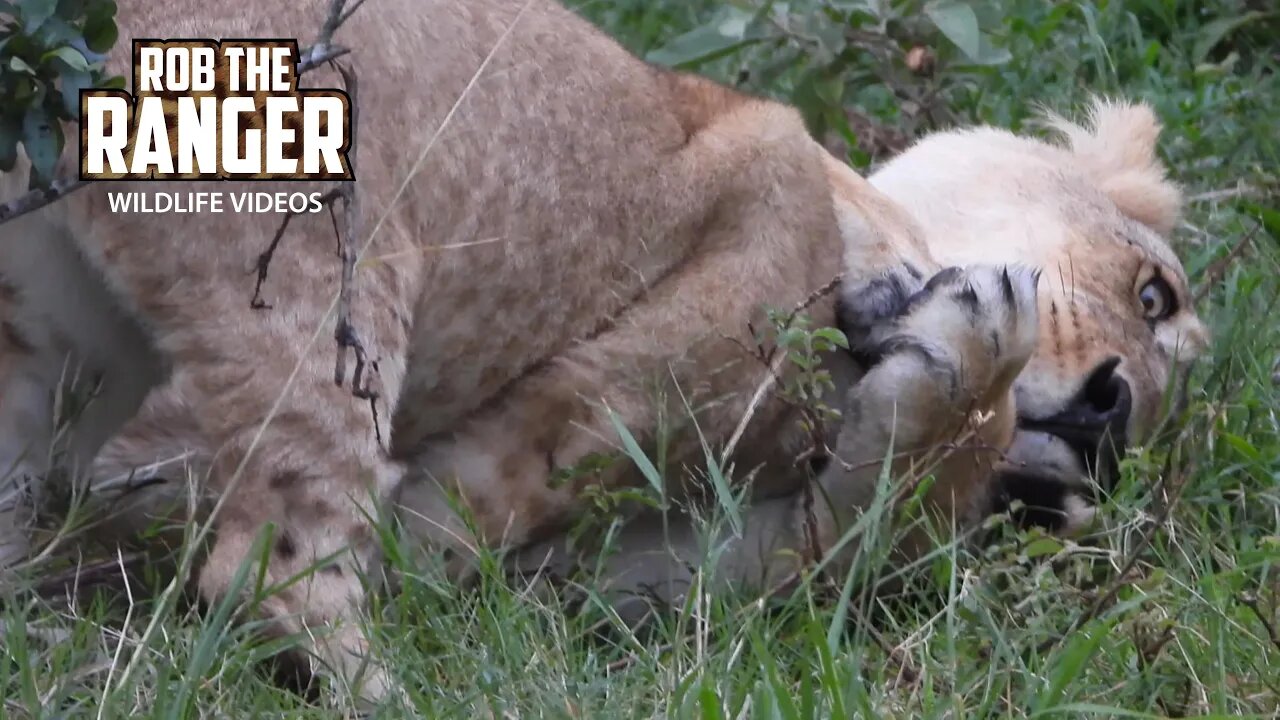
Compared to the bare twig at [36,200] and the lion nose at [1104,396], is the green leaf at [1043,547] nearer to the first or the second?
the lion nose at [1104,396]

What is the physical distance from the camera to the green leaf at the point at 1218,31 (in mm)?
4867

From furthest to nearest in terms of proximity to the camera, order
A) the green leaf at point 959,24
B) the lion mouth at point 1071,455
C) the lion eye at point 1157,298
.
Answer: the green leaf at point 959,24 < the lion eye at point 1157,298 < the lion mouth at point 1071,455

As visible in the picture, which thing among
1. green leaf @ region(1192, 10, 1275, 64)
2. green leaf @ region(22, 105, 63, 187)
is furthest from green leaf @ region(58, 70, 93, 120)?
green leaf @ region(1192, 10, 1275, 64)

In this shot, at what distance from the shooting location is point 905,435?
275 cm

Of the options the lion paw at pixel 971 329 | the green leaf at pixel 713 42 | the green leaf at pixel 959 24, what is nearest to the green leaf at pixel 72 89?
the lion paw at pixel 971 329

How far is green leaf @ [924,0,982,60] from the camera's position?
13.0 ft

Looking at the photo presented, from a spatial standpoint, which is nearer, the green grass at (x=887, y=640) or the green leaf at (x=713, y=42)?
the green grass at (x=887, y=640)

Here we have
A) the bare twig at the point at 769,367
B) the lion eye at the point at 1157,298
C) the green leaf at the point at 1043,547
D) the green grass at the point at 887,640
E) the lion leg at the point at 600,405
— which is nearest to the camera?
the green grass at the point at 887,640

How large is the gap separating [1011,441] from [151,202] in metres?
1.46

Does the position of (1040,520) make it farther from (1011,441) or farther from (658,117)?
(658,117)

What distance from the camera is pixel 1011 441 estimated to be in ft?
9.67

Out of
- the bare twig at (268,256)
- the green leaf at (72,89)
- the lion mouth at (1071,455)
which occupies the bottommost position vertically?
the lion mouth at (1071,455)

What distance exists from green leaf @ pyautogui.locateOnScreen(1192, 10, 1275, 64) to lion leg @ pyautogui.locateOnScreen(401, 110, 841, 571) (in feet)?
8.37

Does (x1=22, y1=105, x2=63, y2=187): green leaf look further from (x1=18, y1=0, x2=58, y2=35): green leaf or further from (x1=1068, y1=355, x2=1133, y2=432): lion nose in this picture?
(x1=1068, y1=355, x2=1133, y2=432): lion nose
